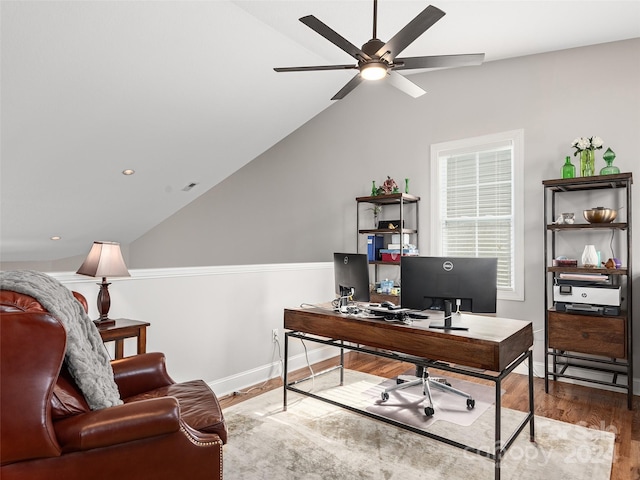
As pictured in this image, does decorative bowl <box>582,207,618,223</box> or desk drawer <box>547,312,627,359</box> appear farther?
decorative bowl <box>582,207,618,223</box>

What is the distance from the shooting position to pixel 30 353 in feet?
4.44

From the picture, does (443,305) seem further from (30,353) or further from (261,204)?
(261,204)

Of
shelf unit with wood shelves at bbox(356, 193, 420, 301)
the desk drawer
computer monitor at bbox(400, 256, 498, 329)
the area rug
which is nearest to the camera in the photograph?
the area rug

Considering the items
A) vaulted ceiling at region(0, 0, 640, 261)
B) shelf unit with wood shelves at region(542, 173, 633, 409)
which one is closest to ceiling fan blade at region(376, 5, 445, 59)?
vaulted ceiling at region(0, 0, 640, 261)

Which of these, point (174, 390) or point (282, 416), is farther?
point (282, 416)

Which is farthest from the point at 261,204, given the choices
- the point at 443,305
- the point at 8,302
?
the point at 8,302

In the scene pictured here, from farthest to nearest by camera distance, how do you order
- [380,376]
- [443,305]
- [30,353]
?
[380,376] → [443,305] → [30,353]

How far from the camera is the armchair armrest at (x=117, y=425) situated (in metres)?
1.43

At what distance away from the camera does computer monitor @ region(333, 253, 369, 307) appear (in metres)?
3.07

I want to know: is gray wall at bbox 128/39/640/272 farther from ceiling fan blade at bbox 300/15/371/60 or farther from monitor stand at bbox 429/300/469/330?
ceiling fan blade at bbox 300/15/371/60

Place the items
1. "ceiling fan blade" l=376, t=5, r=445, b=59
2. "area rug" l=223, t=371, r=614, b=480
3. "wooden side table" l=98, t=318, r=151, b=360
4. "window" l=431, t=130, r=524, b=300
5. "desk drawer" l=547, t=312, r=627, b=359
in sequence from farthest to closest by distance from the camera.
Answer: "window" l=431, t=130, r=524, b=300, "desk drawer" l=547, t=312, r=627, b=359, "wooden side table" l=98, t=318, r=151, b=360, "area rug" l=223, t=371, r=614, b=480, "ceiling fan blade" l=376, t=5, r=445, b=59

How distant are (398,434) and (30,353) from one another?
2191 millimetres

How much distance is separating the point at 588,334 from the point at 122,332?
3428 mm

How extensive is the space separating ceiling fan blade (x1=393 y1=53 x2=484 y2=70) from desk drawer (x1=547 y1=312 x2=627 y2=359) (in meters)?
2.30
